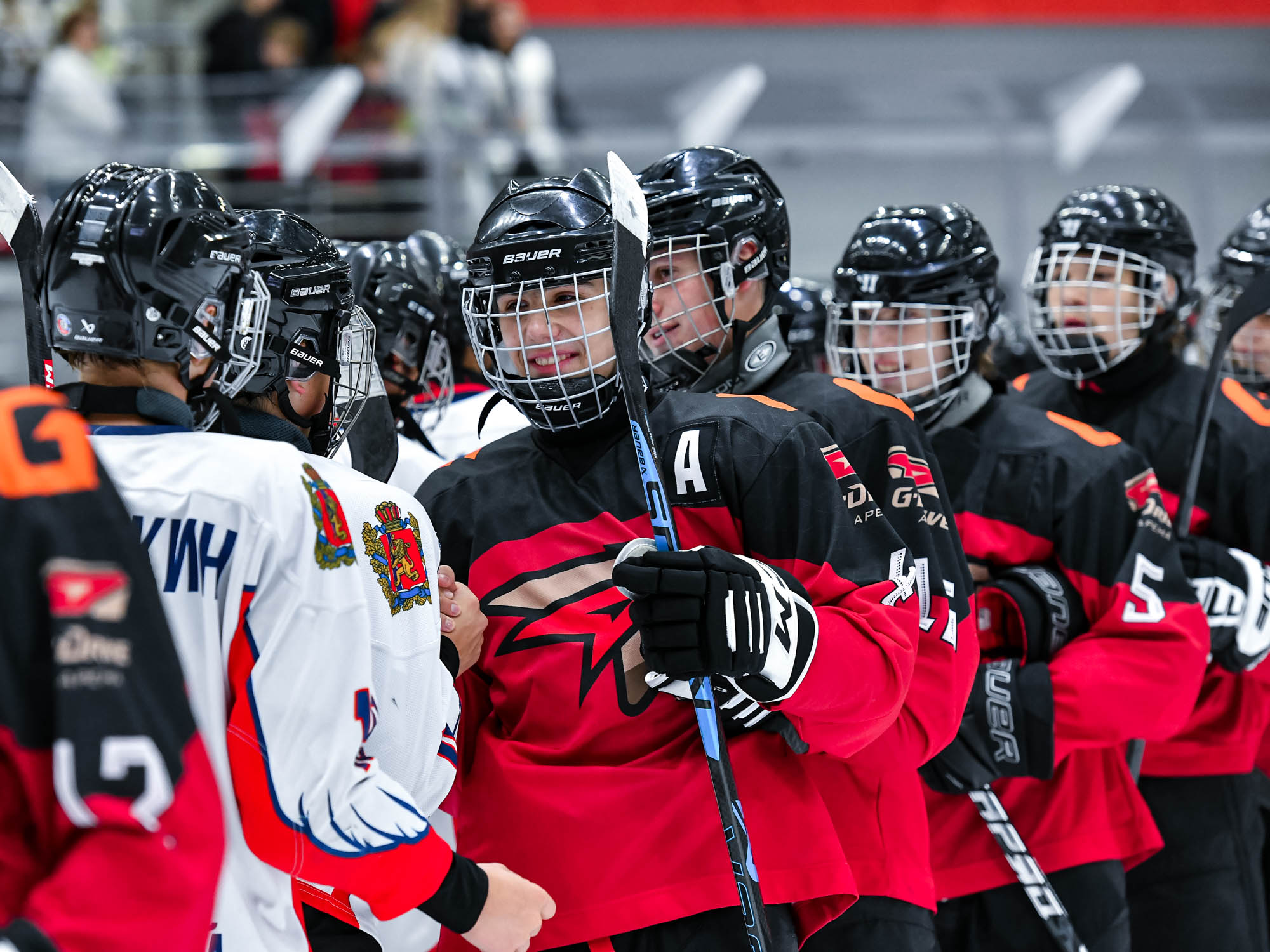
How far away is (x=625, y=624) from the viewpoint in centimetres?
194

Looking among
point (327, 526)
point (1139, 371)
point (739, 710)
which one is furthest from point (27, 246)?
point (1139, 371)

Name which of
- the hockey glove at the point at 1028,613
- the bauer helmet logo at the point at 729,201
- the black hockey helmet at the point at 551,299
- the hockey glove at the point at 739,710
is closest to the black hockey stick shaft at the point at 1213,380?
the hockey glove at the point at 1028,613

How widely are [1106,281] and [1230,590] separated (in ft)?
2.38

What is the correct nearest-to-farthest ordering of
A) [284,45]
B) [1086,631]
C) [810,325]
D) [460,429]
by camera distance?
[1086,631] < [460,429] < [810,325] < [284,45]

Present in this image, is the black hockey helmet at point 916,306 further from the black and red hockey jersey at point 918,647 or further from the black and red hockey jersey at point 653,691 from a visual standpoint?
the black and red hockey jersey at point 653,691

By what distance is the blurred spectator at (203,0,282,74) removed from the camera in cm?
775

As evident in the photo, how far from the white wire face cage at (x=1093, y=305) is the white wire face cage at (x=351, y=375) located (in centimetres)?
156

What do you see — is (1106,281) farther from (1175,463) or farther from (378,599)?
(378,599)

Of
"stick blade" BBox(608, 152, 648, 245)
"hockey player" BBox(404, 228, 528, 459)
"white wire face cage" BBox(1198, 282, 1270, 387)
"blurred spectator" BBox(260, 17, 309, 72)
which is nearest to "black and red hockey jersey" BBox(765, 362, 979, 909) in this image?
"stick blade" BBox(608, 152, 648, 245)

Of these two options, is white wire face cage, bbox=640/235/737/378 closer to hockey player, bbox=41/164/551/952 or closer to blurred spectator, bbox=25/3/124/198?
hockey player, bbox=41/164/551/952

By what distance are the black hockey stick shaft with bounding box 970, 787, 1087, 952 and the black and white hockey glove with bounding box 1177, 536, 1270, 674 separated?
2.03ft

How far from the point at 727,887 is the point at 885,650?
1.23ft

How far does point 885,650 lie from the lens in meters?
1.89

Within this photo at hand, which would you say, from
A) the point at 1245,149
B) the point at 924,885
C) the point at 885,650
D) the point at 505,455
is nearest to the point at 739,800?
the point at 885,650
